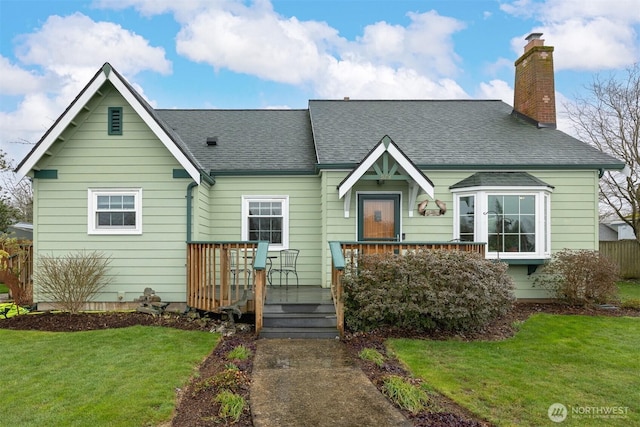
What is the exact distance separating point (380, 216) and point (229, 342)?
4.68 m

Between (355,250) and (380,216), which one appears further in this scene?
(380,216)

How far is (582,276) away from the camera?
8742mm

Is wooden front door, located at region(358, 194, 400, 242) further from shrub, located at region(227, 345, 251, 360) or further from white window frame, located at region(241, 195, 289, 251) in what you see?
shrub, located at region(227, 345, 251, 360)

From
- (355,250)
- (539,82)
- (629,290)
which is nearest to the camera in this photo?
(355,250)

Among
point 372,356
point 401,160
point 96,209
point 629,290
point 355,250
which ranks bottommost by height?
point 629,290

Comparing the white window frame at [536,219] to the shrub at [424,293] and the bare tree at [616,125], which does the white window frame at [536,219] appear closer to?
the shrub at [424,293]

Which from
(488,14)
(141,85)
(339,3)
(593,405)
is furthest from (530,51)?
(141,85)

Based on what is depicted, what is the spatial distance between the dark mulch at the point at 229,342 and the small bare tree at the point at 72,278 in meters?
0.36

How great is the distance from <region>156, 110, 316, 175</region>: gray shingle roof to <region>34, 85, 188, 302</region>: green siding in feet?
5.38

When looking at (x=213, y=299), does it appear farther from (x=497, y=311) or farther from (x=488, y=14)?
(x=488, y=14)

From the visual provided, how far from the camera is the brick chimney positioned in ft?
36.3

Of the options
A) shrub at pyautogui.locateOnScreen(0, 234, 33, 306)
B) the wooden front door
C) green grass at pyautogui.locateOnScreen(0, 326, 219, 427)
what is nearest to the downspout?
green grass at pyautogui.locateOnScreen(0, 326, 219, 427)

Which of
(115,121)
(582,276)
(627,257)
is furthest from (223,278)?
(627,257)
